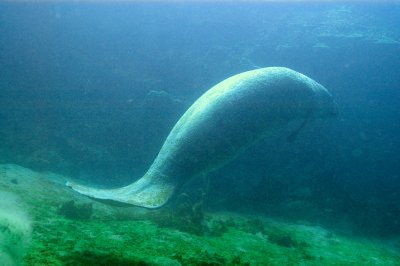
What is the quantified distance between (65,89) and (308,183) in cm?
618

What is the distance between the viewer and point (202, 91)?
8289mm

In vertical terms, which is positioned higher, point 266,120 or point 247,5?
point 247,5

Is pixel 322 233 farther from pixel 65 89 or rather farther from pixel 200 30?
pixel 65 89

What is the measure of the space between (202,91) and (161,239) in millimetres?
4555

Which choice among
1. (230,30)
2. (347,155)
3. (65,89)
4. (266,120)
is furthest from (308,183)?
(65,89)

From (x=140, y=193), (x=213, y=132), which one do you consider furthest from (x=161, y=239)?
(x=213, y=132)

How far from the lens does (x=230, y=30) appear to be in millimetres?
9594

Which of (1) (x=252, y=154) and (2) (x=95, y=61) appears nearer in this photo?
(1) (x=252, y=154)

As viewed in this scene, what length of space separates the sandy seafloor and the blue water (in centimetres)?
81

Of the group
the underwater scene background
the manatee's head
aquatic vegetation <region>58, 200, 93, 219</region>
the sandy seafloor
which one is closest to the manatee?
aquatic vegetation <region>58, 200, 93, 219</region>

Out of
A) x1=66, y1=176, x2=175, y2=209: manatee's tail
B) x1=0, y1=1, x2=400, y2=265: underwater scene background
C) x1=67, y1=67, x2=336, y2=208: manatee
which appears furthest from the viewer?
x1=0, y1=1, x2=400, y2=265: underwater scene background

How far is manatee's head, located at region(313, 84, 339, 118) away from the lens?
7030 millimetres

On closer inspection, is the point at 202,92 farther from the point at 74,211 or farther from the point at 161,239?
the point at 161,239

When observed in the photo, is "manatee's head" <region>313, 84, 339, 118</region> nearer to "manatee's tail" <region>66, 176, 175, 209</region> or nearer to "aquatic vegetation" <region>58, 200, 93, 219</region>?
"manatee's tail" <region>66, 176, 175, 209</region>
